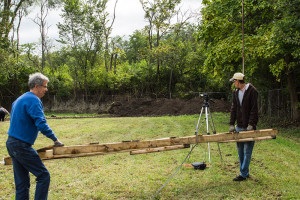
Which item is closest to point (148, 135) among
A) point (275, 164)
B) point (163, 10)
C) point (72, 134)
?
point (72, 134)

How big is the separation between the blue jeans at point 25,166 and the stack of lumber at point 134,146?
267mm

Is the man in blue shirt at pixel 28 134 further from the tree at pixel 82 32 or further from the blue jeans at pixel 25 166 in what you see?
the tree at pixel 82 32

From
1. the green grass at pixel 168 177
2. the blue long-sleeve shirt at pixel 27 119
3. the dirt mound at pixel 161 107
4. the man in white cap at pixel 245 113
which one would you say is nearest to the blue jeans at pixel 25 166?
the blue long-sleeve shirt at pixel 27 119

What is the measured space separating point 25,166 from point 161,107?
22.1m

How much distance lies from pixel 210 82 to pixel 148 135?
20.9 m

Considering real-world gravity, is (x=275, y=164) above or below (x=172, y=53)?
below

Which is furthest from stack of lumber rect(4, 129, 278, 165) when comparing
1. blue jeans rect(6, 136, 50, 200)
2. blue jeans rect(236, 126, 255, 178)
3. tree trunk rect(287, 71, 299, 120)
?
tree trunk rect(287, 71, 299, 120)

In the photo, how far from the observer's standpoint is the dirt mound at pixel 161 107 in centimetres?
2442

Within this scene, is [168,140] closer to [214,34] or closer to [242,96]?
[242,96]

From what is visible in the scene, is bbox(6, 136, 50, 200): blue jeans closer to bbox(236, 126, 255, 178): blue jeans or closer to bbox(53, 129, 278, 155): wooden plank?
bbox(53, 129, 278, 155): wooden plank

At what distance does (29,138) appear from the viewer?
11.9 ft

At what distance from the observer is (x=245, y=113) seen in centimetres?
546

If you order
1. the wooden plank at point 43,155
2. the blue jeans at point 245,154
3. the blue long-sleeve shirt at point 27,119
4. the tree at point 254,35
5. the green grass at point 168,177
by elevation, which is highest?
the tree at point 254,35

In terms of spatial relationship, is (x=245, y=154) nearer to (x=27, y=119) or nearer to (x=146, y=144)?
(x=146, y=144)
